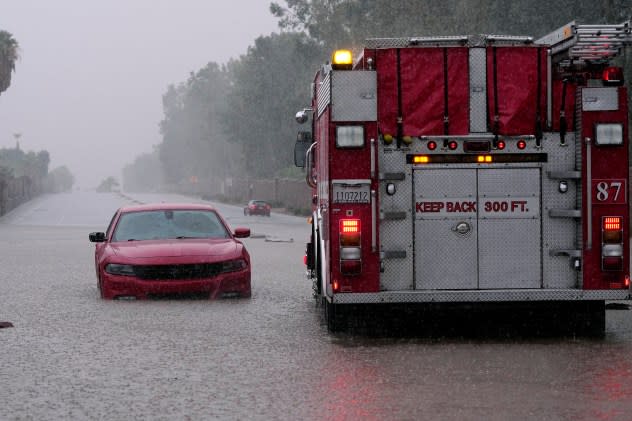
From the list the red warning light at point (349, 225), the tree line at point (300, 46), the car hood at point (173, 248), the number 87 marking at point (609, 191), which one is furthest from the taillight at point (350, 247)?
the tree line at point (300, 46)

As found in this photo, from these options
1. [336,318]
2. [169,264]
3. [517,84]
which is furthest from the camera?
[169,264]

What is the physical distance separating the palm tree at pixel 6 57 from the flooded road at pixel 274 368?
161ft

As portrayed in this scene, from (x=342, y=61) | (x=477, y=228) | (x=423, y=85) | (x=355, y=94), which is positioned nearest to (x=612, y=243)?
(x=477, y=228)

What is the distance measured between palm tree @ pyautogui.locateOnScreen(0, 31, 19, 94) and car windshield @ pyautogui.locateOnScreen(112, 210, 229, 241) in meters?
47.3

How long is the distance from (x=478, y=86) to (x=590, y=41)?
1102 millimetres

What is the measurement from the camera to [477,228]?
37.5 ft

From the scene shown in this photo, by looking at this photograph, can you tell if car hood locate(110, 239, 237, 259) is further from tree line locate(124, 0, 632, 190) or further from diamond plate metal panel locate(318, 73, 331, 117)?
tree line locate(124, 0, 632, 190)

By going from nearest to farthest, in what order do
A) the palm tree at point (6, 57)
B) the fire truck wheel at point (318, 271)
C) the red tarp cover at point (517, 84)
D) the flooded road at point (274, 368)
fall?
1. the flooded road at point (274, 368)
2. the red tarp cover at point (517, 84)
3. the fire truck wheel at point (318, 271)
4. the palm tree at point (6, 57)

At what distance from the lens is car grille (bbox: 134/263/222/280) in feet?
49.9

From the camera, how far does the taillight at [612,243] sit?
11250 mm

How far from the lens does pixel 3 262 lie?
25438 mm

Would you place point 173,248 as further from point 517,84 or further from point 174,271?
point 517,84

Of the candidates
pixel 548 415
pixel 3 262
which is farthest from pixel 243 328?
pixel 3 262

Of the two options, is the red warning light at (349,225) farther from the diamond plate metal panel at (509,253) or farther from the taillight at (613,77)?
the taillight at (613,77)
